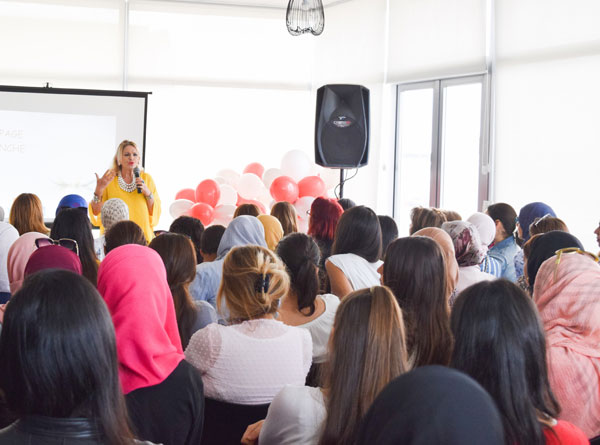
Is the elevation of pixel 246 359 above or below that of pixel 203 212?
below

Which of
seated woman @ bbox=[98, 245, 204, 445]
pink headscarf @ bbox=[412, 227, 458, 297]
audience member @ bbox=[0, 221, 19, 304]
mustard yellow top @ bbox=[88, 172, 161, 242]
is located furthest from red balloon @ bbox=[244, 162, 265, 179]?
seated woman @ bbox=[98, 245, 204, 445]

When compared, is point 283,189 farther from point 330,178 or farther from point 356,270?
point 356,270

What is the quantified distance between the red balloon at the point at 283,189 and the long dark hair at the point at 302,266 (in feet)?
12.9

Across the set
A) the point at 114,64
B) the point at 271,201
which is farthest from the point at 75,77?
the point at 271,201

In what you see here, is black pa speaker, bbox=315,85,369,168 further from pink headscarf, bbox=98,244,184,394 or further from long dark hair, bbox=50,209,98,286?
pink headscarf, bbox=98,244,184,394

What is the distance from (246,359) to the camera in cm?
215

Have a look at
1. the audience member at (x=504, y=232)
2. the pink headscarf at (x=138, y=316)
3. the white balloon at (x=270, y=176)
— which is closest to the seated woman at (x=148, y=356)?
the pink headscarf at (x=138, y=316)

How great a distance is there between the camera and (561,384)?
2020 mm

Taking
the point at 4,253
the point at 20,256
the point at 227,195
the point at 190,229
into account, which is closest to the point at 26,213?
the point at 4,253

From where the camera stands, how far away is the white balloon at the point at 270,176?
741 cm

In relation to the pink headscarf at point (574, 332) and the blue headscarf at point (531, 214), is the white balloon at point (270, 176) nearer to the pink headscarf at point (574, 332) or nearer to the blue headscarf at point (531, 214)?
the blue headscarf at point (531, 214)

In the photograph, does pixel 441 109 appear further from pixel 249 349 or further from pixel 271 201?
pixel 249 349

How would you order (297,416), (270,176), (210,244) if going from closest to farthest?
(297,416)
(210,244)
(270,176)

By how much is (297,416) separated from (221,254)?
1873 mm
